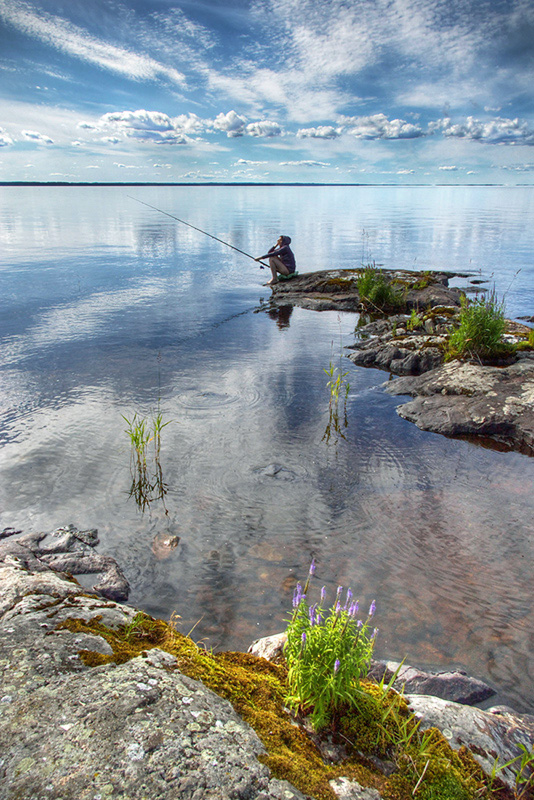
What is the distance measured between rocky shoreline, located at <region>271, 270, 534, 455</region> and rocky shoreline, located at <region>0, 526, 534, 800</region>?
6.24 m

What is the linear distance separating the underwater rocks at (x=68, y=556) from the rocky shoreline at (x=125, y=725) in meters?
1.49

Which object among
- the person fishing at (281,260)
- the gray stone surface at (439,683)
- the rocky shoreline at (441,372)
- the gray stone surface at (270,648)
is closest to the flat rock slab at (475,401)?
the rocky shoreline at (441,372)

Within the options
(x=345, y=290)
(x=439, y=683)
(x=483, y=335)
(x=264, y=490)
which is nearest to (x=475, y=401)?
(x=483, y=335)

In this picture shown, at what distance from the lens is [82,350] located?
45.4 ft

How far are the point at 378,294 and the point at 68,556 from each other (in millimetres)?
16037

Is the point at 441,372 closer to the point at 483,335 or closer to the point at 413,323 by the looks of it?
the point at 483,335

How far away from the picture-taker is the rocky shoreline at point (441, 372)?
912cm

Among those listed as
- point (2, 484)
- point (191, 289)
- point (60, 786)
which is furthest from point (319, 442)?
point (191, 289)

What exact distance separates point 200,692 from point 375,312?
17.7 metres

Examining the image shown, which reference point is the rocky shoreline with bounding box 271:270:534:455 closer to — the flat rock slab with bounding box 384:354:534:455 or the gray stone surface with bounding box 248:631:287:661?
the flat rock slab with bounding box 384:354:534:455

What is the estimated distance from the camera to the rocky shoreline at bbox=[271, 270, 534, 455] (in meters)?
9.12

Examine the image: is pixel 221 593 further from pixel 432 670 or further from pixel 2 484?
pixel 2 484

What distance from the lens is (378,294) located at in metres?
18.7

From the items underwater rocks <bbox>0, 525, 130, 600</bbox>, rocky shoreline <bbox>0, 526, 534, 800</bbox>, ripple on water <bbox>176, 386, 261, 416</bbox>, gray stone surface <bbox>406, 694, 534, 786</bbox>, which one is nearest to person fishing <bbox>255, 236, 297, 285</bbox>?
ripple on water <bbox>176, 386, 261, 416</bbox>
